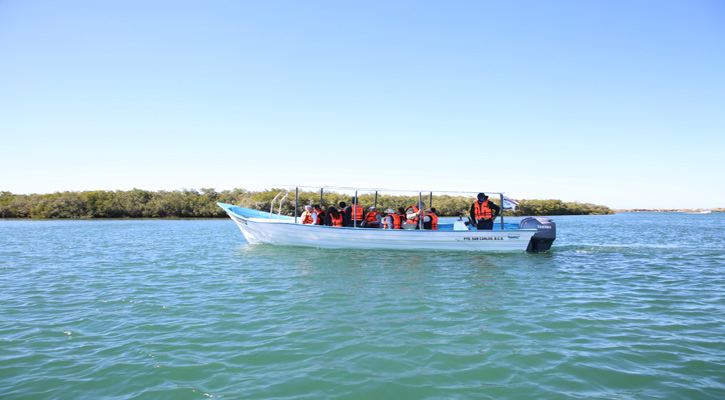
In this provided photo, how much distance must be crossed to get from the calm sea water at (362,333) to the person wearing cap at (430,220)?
176 inches

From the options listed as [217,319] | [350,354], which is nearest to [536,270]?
[350,354]

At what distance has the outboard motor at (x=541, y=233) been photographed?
16281mm

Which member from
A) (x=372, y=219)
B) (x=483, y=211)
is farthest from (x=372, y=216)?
(x=483, y=211)

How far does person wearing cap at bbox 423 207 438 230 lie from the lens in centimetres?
1705

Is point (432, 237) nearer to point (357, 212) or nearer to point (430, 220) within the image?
point (430, 220)

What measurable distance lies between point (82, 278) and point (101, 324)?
5433 millimetres

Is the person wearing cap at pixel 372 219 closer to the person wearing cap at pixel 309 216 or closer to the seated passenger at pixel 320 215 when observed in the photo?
the seated passenger at pixel 320 215

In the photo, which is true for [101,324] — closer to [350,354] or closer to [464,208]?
[350,354]

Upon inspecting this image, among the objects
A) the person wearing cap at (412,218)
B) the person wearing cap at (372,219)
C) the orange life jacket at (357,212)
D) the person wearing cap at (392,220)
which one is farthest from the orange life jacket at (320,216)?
the person wearing cap at (412,218)

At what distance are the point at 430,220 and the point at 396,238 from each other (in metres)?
1.87

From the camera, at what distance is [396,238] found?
16.5 m

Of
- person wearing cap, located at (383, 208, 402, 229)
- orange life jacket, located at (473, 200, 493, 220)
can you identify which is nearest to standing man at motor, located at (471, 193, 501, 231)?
orange life jacket, located at (473, 200, 493, 220)

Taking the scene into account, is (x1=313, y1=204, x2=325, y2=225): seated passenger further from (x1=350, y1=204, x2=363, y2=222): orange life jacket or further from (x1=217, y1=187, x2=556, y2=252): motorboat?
(x1=350, y1=204, x2=363, y2=222): orange life jacket

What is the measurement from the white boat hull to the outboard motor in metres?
0.41
